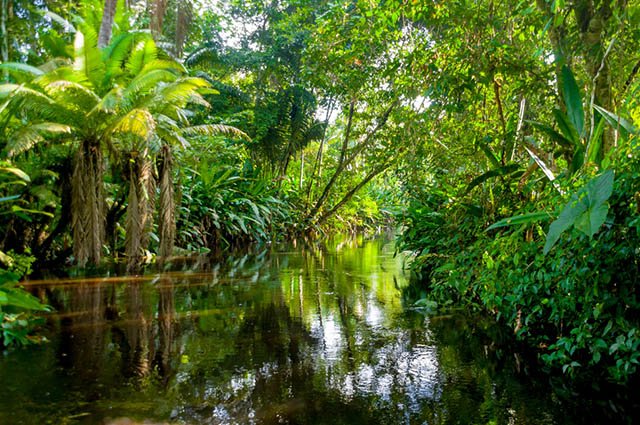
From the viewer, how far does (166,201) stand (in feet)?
→ 28.1

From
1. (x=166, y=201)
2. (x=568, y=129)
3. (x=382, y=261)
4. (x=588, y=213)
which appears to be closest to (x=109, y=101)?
(x=166, y=201)

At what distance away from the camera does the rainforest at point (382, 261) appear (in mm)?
2715

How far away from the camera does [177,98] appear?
8102 mm

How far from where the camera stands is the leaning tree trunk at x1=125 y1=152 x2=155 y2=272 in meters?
8.04

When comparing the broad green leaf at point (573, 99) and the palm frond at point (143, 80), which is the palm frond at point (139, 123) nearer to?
the palm frond at point (143, 80)

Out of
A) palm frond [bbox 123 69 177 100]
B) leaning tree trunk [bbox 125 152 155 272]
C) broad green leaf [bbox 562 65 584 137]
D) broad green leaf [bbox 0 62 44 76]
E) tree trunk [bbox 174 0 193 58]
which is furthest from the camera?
tree trunk [bbox 174 0 193 58]

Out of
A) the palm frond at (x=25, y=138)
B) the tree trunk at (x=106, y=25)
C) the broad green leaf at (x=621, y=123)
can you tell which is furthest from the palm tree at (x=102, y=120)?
the broad green leaf at (x=621, y=123)

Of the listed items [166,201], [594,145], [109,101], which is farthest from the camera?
[166,201]

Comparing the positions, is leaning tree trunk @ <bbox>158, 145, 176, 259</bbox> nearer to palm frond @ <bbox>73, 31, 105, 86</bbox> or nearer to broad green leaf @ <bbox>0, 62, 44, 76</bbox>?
palm frond @ <bbox>73, 31, 105, 86</bbox>

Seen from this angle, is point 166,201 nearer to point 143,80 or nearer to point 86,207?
point 86,207

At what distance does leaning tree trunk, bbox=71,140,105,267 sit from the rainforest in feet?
0.11

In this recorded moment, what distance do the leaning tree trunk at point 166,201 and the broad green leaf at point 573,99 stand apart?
6.58m

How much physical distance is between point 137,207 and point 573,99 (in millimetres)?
6466

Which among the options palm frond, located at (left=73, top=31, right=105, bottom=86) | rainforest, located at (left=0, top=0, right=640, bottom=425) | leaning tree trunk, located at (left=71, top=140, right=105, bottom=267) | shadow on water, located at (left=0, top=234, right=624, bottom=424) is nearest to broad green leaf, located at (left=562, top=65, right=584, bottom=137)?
rainforest, located at (left=0, top=0, right=640, bottom=425)
